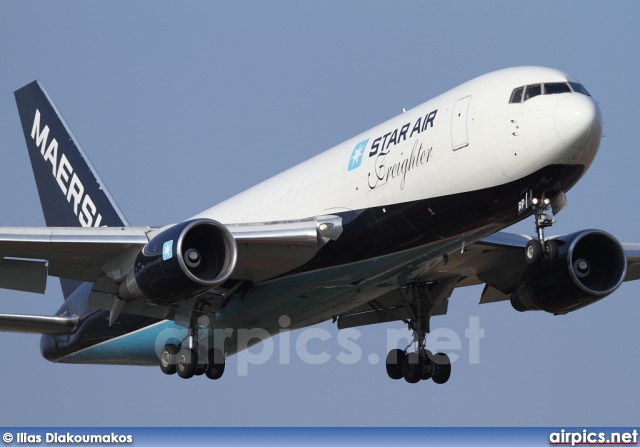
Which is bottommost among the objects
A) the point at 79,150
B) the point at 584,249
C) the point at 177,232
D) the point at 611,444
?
the point at 611,444

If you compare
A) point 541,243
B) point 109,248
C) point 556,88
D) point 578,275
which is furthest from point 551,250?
point 109,248

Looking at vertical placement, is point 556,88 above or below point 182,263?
above

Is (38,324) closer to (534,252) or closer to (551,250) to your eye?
(534,252)

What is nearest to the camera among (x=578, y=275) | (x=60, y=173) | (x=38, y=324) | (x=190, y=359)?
(x=190, y=359)

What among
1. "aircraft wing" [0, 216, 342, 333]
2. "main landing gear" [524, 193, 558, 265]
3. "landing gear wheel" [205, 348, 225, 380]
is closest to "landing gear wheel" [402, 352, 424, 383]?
"landing gear wheel" [205, 348, 225, 380]

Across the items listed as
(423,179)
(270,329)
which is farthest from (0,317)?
(423,179)

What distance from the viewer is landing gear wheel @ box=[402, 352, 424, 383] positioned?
29.9 m

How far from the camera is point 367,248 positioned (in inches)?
939

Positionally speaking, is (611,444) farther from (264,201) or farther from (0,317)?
(0,317)

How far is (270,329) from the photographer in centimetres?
2812

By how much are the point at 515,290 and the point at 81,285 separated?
37.6 ft

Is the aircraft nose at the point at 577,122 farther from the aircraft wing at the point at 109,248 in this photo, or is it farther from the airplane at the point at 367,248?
the aircraft wing at the point at 109,248

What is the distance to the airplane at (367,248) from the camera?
859 inches

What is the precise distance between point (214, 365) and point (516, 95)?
1060 centimetres
